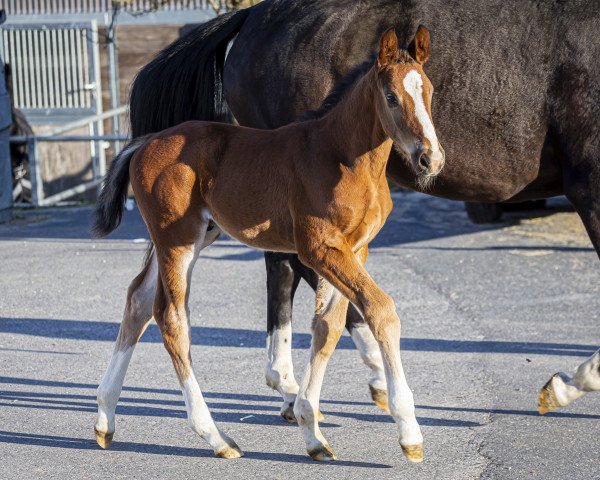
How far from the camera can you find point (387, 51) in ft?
13.8

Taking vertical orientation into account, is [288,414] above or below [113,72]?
above

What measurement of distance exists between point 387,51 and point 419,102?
0.27 meters

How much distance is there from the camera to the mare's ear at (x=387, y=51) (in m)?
4.20

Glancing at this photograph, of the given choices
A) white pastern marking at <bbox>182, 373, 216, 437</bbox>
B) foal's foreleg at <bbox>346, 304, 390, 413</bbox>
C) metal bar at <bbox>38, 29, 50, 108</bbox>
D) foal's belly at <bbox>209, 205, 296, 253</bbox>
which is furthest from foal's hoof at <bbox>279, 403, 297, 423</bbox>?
metal bar at <bbox>38, 29, 50, 108</bbox>

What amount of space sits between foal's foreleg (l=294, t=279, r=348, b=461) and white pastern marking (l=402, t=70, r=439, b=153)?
1017 mm

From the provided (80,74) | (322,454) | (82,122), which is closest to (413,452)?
(322,454)

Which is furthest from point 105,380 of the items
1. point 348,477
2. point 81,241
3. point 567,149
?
point 81,241

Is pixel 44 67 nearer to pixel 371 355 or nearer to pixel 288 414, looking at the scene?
pixel 371 355

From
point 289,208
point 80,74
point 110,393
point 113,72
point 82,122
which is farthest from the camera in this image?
point 80,74

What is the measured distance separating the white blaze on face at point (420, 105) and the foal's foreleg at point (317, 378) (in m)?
1.02

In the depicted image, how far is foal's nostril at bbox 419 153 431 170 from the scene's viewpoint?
3996mm

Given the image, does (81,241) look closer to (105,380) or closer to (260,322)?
(260,322)

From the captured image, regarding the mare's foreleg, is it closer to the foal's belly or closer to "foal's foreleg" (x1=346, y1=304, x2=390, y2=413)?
"foal's foreleg" (x1=346, y1=304, x2=390, y2=413)

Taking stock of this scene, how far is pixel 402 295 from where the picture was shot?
828 centimetres
